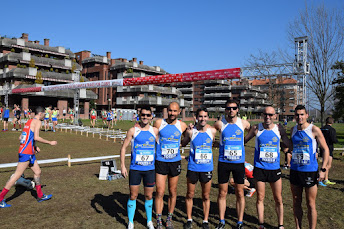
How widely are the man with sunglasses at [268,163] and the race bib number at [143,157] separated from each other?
2.00 metres

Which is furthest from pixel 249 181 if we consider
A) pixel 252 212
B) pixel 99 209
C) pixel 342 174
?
pixel 342 174

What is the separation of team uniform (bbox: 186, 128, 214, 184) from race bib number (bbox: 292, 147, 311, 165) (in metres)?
1.55

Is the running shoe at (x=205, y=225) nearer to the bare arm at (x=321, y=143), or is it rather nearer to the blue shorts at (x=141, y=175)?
the blue shorts at (x=141, y=175)

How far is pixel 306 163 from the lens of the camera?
184 inches

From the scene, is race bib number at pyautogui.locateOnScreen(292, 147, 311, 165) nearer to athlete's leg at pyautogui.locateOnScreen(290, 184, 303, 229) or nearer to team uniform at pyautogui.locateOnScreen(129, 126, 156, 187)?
athlete's leg at pyautogui.locateOnScreen(290, 184, 303, 229)

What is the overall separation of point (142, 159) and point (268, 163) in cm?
233

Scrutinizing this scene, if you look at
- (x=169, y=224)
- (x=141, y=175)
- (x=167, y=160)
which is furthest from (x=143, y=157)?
(x=169, y=224)

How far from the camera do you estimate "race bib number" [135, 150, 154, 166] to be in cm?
481

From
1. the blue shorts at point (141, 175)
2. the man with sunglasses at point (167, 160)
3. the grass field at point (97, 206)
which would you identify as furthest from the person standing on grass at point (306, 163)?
the blue shorts at point (141, 175)

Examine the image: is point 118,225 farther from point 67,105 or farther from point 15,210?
point 67,105

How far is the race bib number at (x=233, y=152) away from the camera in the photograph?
5.00m

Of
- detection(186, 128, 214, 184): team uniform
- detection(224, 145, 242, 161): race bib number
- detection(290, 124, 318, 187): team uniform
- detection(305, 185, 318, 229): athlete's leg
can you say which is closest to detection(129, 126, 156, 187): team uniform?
detection(186, 128, 214, 184): team uniform

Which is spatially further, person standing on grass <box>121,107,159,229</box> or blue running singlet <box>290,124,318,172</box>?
person standing on grass <box>121,107,159,229</box>

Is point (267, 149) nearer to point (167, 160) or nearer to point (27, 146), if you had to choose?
point (167, 160)
